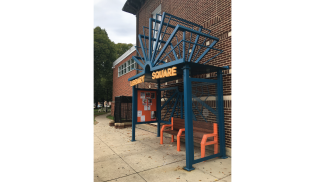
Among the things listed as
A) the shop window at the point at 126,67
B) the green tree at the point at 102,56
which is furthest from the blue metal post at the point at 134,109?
the green tree at the point at 102,56

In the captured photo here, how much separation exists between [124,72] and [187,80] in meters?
13.9

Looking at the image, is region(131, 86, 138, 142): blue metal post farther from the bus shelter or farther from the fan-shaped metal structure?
the fan-shaped metal structure

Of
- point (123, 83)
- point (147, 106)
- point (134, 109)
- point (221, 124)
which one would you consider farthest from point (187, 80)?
point (123, 83)

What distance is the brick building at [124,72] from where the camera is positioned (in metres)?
15.5

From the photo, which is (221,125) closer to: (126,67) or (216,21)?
(216,21)

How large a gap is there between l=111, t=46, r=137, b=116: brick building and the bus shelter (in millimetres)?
7233

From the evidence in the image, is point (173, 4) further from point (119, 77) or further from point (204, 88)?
point (119, 77)

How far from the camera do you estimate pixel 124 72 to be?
57.7 ft

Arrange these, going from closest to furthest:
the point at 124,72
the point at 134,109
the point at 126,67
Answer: the point at 134,109 → the point at 126,67 → the point at 124,72

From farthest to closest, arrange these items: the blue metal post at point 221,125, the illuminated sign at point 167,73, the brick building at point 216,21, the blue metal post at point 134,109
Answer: the blue metal post at point 134,109, the brick building at point 216,21, the blue metal post at point 221,125, the illuminated sign at point 167,73

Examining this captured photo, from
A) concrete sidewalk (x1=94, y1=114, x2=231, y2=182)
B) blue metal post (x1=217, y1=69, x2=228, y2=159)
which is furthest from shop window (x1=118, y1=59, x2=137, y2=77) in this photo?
blue metal post (x1=217, y1=69, x2=228, y2=159)

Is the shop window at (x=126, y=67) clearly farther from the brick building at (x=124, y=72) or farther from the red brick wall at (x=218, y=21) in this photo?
the red brick wall at (x=218, y=21)

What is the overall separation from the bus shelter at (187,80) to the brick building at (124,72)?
7233 mm

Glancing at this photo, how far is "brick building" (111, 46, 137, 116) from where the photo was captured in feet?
50.9
